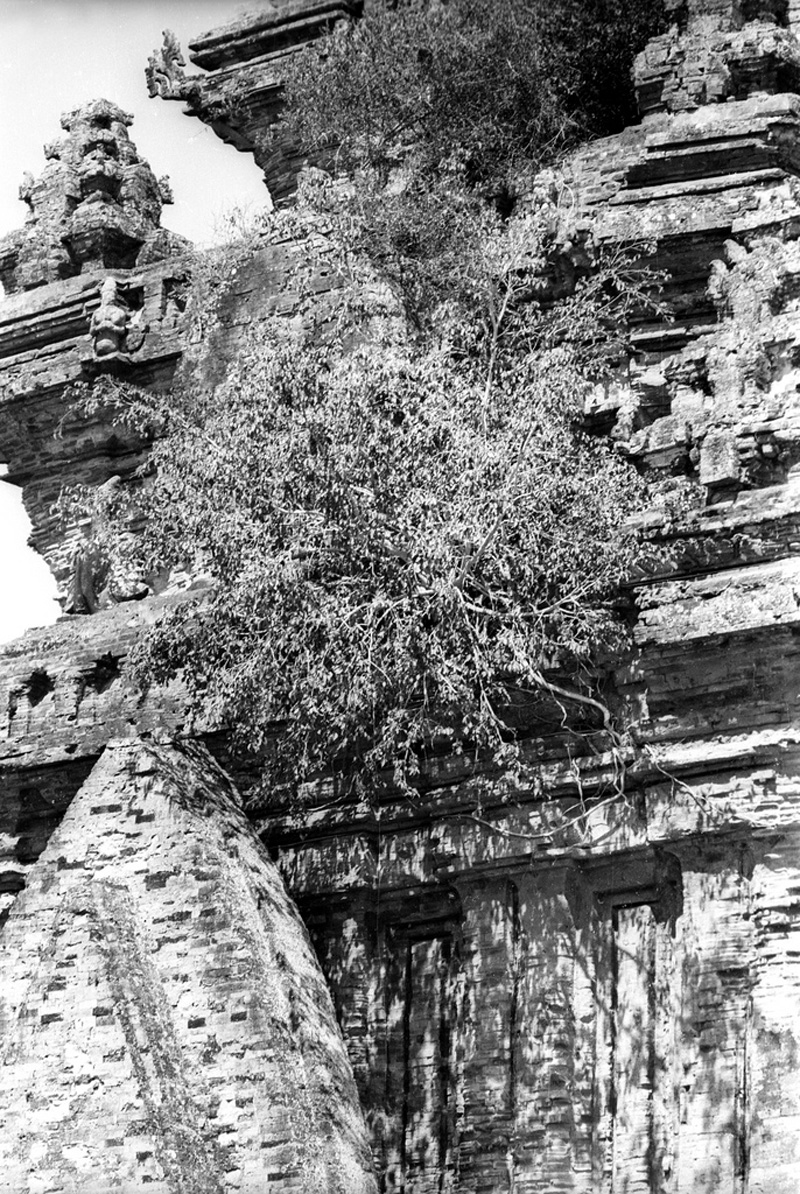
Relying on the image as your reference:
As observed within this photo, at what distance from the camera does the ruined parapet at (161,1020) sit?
14609 mm

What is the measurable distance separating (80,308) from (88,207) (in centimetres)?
103

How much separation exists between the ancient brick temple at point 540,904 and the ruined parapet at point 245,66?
4.25 m

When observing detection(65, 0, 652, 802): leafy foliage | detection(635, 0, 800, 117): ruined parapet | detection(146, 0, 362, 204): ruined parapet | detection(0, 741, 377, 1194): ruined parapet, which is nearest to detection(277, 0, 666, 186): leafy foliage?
detection(65, 0, 652, 802): leafy foliage

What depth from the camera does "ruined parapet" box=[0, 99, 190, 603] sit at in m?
20.1

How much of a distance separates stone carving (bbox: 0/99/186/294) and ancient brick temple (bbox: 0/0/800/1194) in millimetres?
4570

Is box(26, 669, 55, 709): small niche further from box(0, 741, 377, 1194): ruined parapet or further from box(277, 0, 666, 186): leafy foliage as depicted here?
box(277, 0, 666, 186): leafy foliage

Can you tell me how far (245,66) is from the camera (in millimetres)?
21734

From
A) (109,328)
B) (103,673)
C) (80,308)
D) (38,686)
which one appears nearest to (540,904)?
(103,673)

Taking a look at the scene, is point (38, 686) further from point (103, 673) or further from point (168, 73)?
point (168, 73)

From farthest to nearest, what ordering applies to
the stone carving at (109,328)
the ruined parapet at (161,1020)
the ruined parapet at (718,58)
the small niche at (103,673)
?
the stone carving at (109,328)
the small niche at (103,673)
the ruined parapet at (718,58)
the ruined parapet at (161,1020)

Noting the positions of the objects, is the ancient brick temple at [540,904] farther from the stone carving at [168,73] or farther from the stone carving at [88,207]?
the stone carving at [168,73]

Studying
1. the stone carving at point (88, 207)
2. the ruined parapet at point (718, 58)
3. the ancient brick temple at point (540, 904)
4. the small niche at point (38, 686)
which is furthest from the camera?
the stone carving at point (88, 207)

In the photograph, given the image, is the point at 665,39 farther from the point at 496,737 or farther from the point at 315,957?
the point at 315,957

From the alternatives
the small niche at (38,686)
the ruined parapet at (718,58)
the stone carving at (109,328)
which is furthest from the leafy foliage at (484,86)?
the small niche at (38,686)
